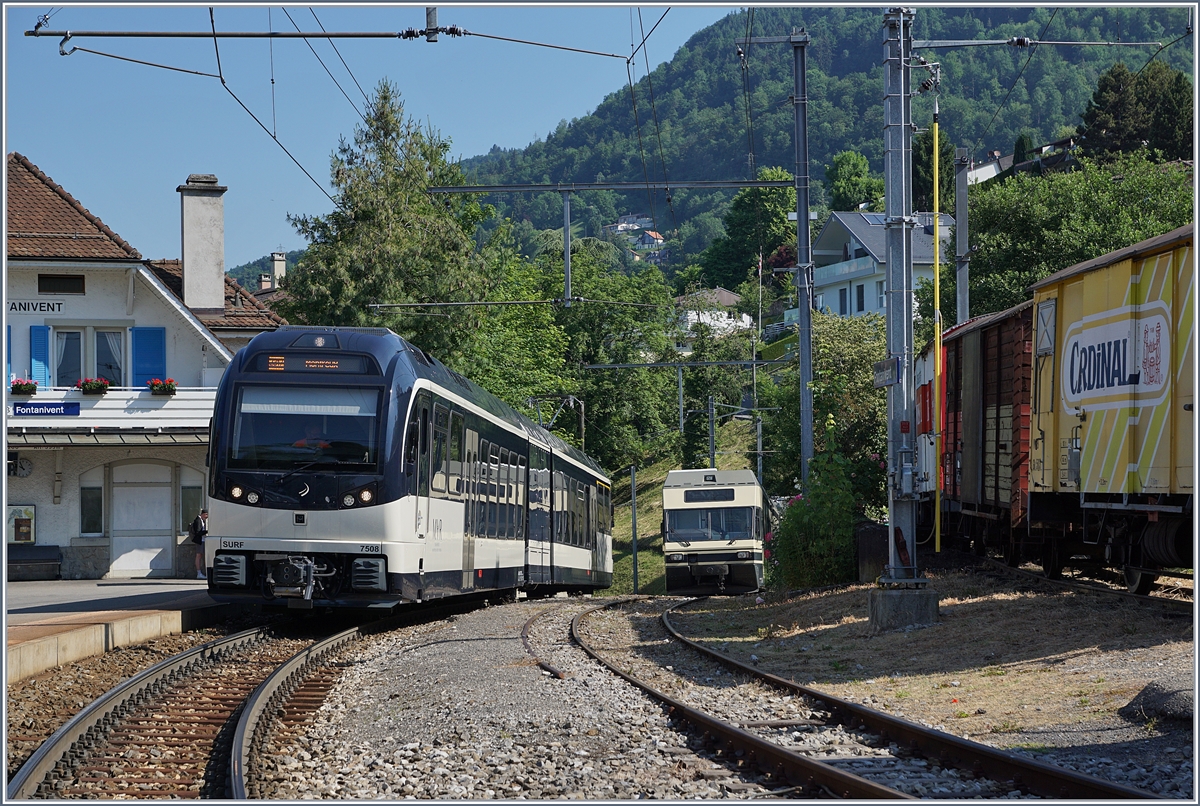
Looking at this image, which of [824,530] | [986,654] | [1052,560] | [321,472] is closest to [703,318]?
[824,530]

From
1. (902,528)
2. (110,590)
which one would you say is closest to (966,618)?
(902,528)

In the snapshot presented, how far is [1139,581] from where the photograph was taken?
14445 millimetres

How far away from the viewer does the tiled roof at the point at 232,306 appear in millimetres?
30797

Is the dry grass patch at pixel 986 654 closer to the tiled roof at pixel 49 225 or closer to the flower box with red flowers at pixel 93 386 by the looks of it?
the flower box with red flowers at pixel 93 386

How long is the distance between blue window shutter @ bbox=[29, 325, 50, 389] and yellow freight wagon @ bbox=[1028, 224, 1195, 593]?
67.6ft

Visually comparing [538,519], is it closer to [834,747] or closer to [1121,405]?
[1121,405]

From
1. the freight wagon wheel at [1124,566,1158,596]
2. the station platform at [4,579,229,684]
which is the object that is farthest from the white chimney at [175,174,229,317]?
the freight wagon wheel at [1124,566,1158,596]

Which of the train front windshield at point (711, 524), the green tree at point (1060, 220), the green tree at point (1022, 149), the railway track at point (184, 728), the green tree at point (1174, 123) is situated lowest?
the railway track at point (184, 728)

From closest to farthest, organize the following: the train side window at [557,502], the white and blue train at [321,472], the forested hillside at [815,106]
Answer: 1. the white and blue train at [321,472]
2. the train side window at [557,502]
3. the forested hillside at [815,106]

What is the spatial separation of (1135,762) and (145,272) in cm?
2414

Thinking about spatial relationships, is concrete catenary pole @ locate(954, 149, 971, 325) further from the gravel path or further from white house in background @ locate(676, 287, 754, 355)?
white house in background @ locate(676, 287, 754, 355)

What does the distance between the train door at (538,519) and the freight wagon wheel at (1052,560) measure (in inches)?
354

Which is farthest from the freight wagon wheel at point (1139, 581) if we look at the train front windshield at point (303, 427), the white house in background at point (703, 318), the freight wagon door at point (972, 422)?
the white house in background at point (703, 318)

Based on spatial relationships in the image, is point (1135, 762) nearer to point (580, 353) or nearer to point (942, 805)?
point (942, 805)
